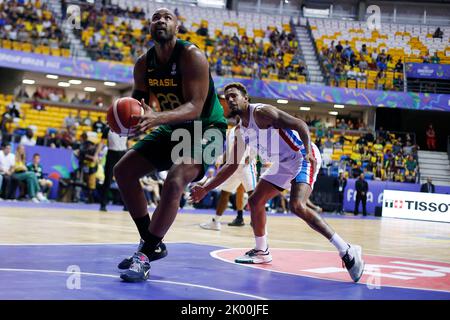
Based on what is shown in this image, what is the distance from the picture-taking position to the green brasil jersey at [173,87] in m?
4.44

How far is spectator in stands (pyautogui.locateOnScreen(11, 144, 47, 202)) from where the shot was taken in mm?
13813

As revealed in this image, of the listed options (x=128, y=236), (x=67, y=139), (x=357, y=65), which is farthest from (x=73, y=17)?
(x=128, y=236)

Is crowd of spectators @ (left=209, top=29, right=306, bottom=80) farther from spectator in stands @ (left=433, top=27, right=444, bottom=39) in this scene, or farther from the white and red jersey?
the white and red jersey

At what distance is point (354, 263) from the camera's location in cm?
466

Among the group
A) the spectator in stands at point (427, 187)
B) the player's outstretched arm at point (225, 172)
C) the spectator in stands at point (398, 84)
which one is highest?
the spectator in stands at point (398, 84)

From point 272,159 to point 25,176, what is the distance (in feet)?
31.6

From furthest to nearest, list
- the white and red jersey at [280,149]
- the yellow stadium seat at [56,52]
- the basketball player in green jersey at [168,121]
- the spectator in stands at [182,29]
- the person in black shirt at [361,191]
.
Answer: the spectator in stands at [182,29] < the yellow stadium seat at [56,52] < the person in black shirt at [361,191] < the white and red jersey at [280,149] < the basketball player in green jersey at [168,121]

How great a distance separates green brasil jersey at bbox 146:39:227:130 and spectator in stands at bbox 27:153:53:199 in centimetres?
1054

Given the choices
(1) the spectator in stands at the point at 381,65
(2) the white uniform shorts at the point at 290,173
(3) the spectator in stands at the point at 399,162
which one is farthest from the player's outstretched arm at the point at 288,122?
(1) the spectator in stands at the point at 381,65

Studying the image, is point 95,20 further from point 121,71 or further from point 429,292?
point 429,292

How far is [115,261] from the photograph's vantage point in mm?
5027

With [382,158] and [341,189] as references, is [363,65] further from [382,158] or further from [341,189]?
[341,189]

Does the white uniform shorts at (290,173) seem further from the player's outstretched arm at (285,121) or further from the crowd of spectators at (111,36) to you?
the crowd of spectators at (111,36)
